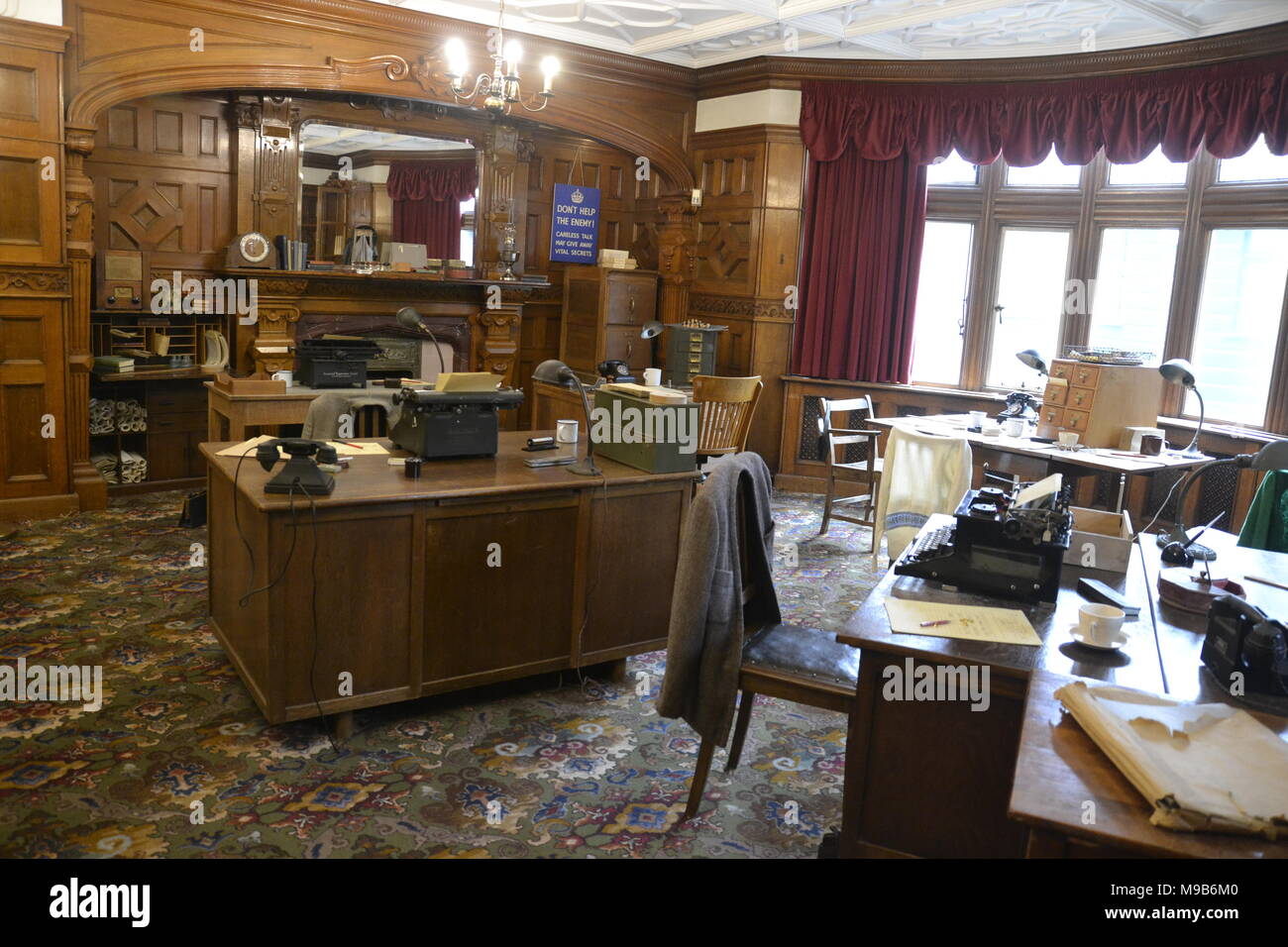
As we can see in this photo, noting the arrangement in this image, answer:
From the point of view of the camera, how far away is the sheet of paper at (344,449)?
377cm

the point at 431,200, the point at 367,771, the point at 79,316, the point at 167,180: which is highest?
the point at 431,200

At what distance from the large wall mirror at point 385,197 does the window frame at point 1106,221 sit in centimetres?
363

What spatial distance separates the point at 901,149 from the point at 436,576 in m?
5.46

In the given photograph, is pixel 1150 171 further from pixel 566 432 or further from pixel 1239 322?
pixel 566 432

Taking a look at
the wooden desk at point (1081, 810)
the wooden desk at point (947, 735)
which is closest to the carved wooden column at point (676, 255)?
the wooden desk at point (947, 735)

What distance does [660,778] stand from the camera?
3.29m

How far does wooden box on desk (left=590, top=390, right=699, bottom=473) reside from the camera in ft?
12.9

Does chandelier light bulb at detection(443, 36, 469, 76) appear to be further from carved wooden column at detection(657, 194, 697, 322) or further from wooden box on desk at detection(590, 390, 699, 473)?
carved wooden column at detection(657, 194, 697, 322)

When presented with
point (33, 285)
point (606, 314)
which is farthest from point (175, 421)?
point (606, 314)

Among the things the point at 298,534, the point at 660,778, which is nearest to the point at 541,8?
the point at 298,534

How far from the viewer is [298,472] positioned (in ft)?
10.5

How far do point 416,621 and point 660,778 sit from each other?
97 centimetres

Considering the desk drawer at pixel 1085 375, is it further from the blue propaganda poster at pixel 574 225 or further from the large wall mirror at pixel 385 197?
the large wall mirror at pixel 385 197
